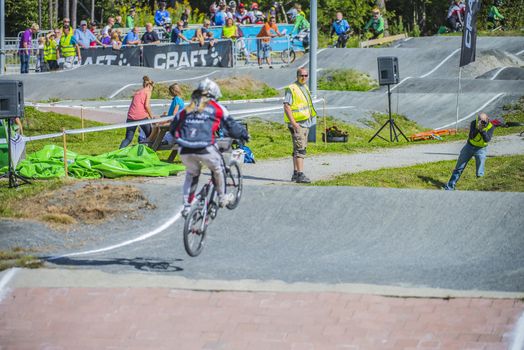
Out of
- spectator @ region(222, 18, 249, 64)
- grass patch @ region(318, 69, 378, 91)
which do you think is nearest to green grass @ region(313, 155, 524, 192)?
grass patch @ region(318, 69, 378, 91)

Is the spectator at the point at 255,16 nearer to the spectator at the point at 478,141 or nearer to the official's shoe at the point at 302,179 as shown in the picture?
the spectator at the point at 478,141

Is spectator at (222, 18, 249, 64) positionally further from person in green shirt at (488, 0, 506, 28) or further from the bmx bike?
the bmx bike

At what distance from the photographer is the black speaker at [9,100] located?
17469 mm

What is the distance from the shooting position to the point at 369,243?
14.0 meters

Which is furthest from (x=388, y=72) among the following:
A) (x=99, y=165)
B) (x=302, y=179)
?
(x=99, y=165)

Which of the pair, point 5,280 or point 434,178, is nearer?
point 5,280

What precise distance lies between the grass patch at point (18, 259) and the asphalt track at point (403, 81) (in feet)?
41.0

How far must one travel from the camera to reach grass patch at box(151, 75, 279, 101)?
102 ft

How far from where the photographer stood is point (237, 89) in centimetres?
3225

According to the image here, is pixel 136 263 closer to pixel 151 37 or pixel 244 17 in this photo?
pixel 151 37

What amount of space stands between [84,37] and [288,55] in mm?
7671

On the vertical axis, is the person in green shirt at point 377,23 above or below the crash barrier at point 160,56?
above

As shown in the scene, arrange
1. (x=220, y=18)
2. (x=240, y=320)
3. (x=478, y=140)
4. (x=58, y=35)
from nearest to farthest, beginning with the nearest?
(x=240, y=320) → (x=478, y=140) → (x=58, y=35) → (x=220, y=18)

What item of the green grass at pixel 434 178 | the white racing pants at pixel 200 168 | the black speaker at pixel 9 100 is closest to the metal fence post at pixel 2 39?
the black speaker at pixel 9 100
